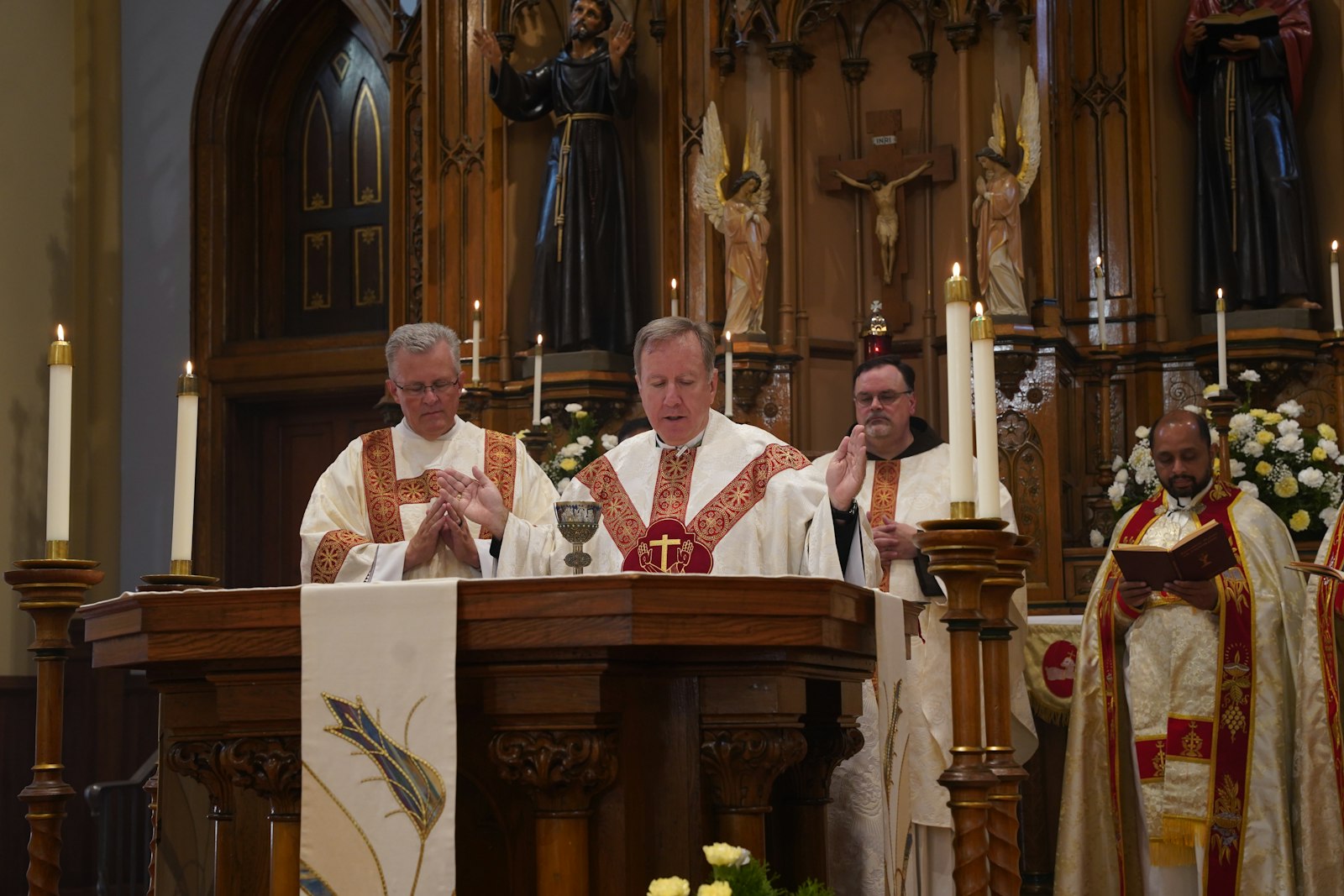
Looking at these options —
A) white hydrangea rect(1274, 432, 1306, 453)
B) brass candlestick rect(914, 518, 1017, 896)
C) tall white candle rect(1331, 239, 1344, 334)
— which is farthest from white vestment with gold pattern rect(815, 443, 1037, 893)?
tall white candle rect(1331, 239, 1344, 334)

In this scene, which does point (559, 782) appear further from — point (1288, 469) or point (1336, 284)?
point (1336, 284)

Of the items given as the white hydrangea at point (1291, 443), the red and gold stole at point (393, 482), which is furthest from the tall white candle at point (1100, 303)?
the red and gold stole at point (393, 482)

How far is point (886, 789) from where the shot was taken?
3.59 m

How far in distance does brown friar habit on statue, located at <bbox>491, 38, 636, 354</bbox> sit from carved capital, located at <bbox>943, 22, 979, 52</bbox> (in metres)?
1.55

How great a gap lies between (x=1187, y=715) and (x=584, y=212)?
12.2 ft

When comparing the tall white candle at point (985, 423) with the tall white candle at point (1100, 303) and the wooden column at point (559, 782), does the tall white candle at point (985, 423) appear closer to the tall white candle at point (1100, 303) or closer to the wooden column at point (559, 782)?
the wooden column at point (559, 782)

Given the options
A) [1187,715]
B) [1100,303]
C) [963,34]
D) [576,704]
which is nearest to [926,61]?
[963,34]

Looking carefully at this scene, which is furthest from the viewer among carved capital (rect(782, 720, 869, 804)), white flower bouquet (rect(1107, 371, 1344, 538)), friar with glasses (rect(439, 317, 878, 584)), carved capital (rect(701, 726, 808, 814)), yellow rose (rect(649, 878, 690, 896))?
white flower bouquet (rect(1107, 371, 1344, 538))

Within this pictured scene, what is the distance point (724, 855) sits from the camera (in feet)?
9.05

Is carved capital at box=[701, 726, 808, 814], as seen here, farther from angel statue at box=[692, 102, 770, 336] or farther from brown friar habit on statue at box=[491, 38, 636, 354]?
brown friar habit on statue at box=[491, 38, 636, 354]

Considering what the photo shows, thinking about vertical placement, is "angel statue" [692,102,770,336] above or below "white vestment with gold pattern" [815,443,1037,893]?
above

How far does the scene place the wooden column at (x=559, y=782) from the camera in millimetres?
3006

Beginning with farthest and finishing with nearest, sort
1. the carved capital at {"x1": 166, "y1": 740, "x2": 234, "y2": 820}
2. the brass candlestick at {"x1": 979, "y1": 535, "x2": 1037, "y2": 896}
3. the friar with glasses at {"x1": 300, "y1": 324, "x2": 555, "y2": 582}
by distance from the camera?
1. the friar with glasses at {"x1": 300, "y1": 324, "x2": 555, "y2": 582}
2. the carved capital at {"x1": 166, "y1": 740, "x2": 234, "y2": 820}
3. the brass candlestick at {"x1": 979, "y1": 535, "x2": 1037, "y2": 896}

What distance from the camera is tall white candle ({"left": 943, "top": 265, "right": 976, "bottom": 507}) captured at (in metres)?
3.17
